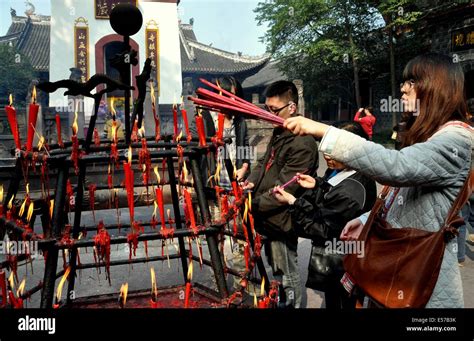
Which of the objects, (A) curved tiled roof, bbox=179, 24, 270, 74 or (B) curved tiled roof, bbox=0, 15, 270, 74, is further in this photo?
(A) curved tiled roof, bbox=179, 24, 270, 74

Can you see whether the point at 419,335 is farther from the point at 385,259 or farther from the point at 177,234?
the point at 177,234

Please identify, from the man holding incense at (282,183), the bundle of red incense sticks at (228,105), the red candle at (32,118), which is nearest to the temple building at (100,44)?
the man holding incense at (282,183)

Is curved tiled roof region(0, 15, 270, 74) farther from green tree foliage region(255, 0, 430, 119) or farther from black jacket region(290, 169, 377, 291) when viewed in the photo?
black jacket region(290, 169, 377, 291)

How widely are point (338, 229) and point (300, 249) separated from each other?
249cm

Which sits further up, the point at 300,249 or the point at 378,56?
the point at 378,56

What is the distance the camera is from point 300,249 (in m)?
4.73

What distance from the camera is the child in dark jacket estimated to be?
7.52 ft

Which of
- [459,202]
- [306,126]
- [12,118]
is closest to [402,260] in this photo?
[459,202]

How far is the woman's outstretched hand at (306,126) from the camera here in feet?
4.93

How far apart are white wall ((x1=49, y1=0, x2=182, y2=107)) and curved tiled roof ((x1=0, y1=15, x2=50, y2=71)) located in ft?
7.58

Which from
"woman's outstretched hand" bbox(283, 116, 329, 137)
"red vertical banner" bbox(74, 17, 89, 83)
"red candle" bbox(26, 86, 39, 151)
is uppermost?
"red vertical banner" bbox(74, 17, 89, 83)

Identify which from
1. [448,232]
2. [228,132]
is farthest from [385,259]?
[228,132]

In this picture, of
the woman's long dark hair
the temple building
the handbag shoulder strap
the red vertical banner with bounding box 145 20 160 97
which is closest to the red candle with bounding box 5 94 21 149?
the woman's long dark hair

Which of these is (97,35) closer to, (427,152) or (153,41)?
(153,41)
